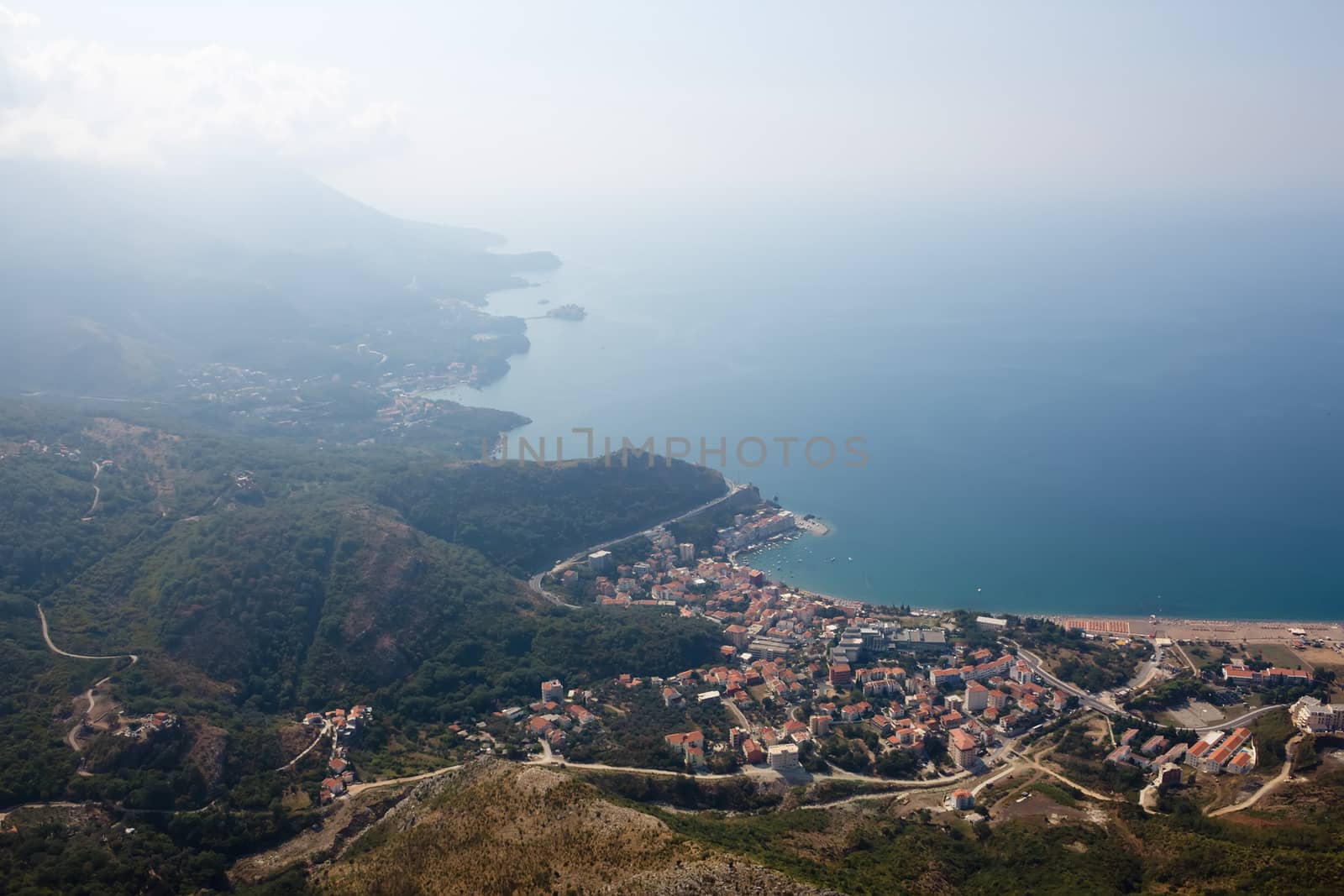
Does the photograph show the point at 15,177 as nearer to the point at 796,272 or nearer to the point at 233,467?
the point at 233,467

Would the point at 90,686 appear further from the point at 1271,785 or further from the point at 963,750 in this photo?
the point at 1271,785

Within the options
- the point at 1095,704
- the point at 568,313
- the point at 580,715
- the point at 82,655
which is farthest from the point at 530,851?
the point at 568,313

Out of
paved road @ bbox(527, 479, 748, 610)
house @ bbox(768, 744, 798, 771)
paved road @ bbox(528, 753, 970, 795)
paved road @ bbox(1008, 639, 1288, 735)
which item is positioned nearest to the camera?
paved road @ bbox(528, 753, 970, 795)

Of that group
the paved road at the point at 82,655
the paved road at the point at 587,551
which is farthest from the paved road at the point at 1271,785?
the paved road at the point at 82,655

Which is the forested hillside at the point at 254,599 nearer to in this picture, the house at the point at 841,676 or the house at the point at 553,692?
the house at the point at 553,692

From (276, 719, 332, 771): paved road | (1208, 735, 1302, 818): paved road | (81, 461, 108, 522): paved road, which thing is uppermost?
(81, 461, 108, 522): paved road

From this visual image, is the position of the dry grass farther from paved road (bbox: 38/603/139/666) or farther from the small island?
the small island

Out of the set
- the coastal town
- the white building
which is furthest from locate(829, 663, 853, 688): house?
the white building
